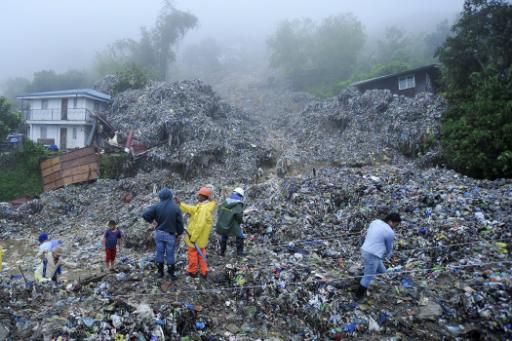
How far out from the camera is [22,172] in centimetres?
1703

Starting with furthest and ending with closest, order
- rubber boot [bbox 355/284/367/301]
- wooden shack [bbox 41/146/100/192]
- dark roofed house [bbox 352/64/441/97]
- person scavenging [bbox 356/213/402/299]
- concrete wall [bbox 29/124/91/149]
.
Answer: dark roofed house [bbox 352/64/441/97], concrete wall [bbox 29/124/91/149], wooden shack [bbox 41/146/100/192], rubber boot [bbox 355/284/367/301], person scavenging [bbox 356/213/402/299]

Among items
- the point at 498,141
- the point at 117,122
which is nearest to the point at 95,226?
the point at 117,122

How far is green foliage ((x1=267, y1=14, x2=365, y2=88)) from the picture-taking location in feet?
110

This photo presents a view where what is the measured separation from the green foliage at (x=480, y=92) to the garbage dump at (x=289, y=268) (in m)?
1.25

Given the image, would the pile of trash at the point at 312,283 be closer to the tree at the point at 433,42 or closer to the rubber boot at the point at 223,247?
the rubber boot at the point at 223,247

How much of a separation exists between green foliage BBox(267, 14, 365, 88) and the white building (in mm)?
18805

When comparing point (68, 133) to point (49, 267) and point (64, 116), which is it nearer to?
point (64, 116)

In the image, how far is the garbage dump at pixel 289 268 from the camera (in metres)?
4.77

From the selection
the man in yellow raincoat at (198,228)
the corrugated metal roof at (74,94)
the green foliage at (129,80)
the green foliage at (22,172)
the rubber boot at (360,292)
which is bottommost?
the rubber boot at (360,292)

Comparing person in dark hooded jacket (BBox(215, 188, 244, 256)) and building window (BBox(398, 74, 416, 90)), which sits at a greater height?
building window (BBox(398, 74, 416, 90))

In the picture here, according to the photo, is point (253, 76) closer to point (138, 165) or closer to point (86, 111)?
point (86, 111)

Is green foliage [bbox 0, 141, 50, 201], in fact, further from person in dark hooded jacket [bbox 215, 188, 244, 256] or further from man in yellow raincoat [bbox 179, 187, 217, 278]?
man in yellow raincoat [bbox 179, 187, 217, 278]

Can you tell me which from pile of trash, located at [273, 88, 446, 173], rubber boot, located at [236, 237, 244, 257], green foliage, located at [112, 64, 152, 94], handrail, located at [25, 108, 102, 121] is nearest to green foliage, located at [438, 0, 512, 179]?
pile of trash, located at [273, 88, 446, 173]

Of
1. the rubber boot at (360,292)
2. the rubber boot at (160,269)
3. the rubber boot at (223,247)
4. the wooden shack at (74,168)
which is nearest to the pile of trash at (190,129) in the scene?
the wooden shack at (74,168)
